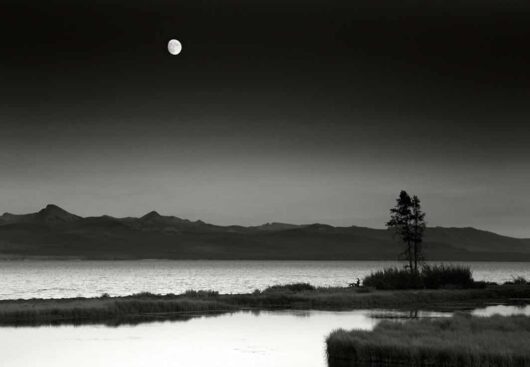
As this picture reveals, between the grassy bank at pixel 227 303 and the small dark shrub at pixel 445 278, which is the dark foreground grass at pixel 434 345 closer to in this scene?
the grassy bank at pixel 227 303

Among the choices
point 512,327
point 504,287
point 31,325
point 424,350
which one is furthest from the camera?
point 504,287

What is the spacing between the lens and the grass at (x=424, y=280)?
9969cm

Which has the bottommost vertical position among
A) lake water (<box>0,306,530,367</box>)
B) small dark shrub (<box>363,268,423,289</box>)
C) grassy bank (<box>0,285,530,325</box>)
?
lake water (<box>0,306,530,367</box>)

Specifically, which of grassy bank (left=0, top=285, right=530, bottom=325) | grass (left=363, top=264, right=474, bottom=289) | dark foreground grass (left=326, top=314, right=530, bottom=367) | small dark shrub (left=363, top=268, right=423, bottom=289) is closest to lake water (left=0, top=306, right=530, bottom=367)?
dark foreground grass (left=326, top=314, right=530, bottom=367)

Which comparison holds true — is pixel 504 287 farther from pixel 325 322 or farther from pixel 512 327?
pixel 512 327

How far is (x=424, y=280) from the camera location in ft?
331

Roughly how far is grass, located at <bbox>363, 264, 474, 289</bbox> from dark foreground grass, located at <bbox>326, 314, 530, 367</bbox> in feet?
158

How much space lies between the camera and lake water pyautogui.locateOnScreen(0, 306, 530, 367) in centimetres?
4691

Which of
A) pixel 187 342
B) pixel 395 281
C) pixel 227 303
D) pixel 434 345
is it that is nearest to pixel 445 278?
pixel 395 281

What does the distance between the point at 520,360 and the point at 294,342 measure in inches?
748

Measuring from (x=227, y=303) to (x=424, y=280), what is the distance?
99.6ft

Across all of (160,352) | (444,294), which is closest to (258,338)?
(160,352)

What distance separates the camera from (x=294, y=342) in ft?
178

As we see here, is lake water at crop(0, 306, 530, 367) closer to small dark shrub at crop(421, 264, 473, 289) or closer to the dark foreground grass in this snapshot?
the dark foreground grass
